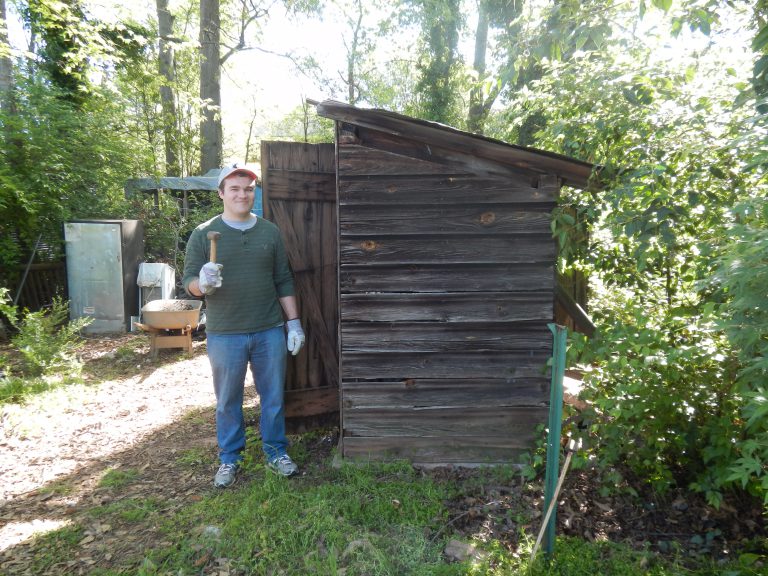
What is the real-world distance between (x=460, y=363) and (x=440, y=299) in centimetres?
53

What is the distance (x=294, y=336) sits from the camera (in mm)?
3801

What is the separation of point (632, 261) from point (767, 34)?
1.88 m

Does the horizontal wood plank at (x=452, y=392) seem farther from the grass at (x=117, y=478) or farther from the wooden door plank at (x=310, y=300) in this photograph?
the grass at (x=117, y=478)

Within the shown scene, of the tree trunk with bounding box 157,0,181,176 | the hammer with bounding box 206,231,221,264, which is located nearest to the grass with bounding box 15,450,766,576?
the hammer with bounding box 206,231,221,264

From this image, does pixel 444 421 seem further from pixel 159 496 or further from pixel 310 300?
pixel 159 496

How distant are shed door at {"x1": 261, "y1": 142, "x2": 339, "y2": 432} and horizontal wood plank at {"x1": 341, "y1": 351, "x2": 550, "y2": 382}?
23.6 inches

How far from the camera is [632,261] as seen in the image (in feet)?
13.5

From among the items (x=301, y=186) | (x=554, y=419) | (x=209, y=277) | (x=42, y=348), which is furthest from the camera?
(x=42, y=348)

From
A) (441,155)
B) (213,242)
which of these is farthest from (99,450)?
(441,155)

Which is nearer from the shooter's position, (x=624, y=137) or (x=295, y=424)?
(x=624, y=137)

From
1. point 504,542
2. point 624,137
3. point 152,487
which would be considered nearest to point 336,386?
point 152,487

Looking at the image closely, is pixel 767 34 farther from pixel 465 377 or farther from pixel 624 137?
pixel 465 377

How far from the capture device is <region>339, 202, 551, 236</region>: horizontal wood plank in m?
3.74

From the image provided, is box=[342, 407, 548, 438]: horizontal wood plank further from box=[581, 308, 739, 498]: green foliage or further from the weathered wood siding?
box=[581, 308, 739, 498]: green foliage
